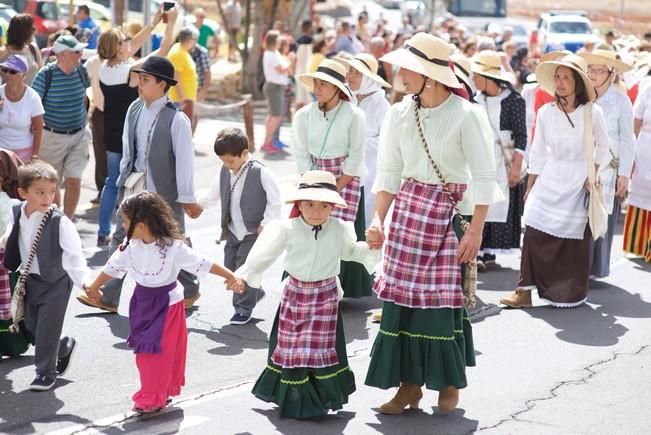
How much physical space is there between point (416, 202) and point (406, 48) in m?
0.83

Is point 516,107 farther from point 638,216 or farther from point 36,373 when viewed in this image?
point 36,373

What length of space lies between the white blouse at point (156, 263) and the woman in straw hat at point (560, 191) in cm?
355

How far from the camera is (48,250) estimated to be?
6.97 metres

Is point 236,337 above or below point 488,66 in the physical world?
below

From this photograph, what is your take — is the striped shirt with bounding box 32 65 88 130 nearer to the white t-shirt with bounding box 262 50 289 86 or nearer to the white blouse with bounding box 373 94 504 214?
the white blouse with bounding box 373 94 504 214

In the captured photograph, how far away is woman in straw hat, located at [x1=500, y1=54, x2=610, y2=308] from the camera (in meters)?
9.07

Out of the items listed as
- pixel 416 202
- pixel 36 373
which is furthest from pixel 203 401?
pixel 416 202

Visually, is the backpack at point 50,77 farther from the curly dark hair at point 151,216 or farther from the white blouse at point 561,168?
the curly dark hair at point 151,216

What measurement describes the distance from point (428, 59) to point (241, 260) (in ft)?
9.09

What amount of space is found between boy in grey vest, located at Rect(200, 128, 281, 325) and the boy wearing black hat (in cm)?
22

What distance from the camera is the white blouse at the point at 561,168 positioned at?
910 centimetres

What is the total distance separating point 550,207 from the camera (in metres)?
9.40

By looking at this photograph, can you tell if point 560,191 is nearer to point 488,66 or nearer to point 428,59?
point 488,66

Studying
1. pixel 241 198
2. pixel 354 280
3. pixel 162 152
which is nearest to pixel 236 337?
pixel 241 198
